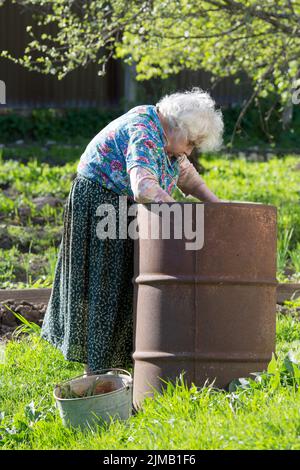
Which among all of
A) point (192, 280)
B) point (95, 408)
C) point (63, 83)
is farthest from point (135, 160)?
point (63, 83)

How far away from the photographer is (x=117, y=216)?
454 centimetres

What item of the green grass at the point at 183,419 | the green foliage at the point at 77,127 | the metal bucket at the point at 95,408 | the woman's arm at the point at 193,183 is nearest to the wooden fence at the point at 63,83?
the green foliage at the point at 77,127

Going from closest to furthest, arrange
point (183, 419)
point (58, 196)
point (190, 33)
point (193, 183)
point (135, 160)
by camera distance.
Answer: point (183, 419), point (135, 160), point (193, 183), point (190, 33), point (58, 196)

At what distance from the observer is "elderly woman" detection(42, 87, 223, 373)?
14.6 ft

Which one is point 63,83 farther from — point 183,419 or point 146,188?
point 183,419

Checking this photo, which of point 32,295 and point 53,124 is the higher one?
point 53,124

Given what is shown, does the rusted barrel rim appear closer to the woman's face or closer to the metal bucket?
the metal bucket

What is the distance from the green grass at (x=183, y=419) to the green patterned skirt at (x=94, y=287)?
227 mm

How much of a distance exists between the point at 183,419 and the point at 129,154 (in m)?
1.29

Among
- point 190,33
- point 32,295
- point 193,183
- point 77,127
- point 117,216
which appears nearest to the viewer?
point 117,216

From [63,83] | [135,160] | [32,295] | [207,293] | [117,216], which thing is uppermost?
[63,83]

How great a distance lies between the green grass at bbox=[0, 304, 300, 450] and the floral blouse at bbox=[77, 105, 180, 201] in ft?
3.07

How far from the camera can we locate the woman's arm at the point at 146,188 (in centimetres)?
424
